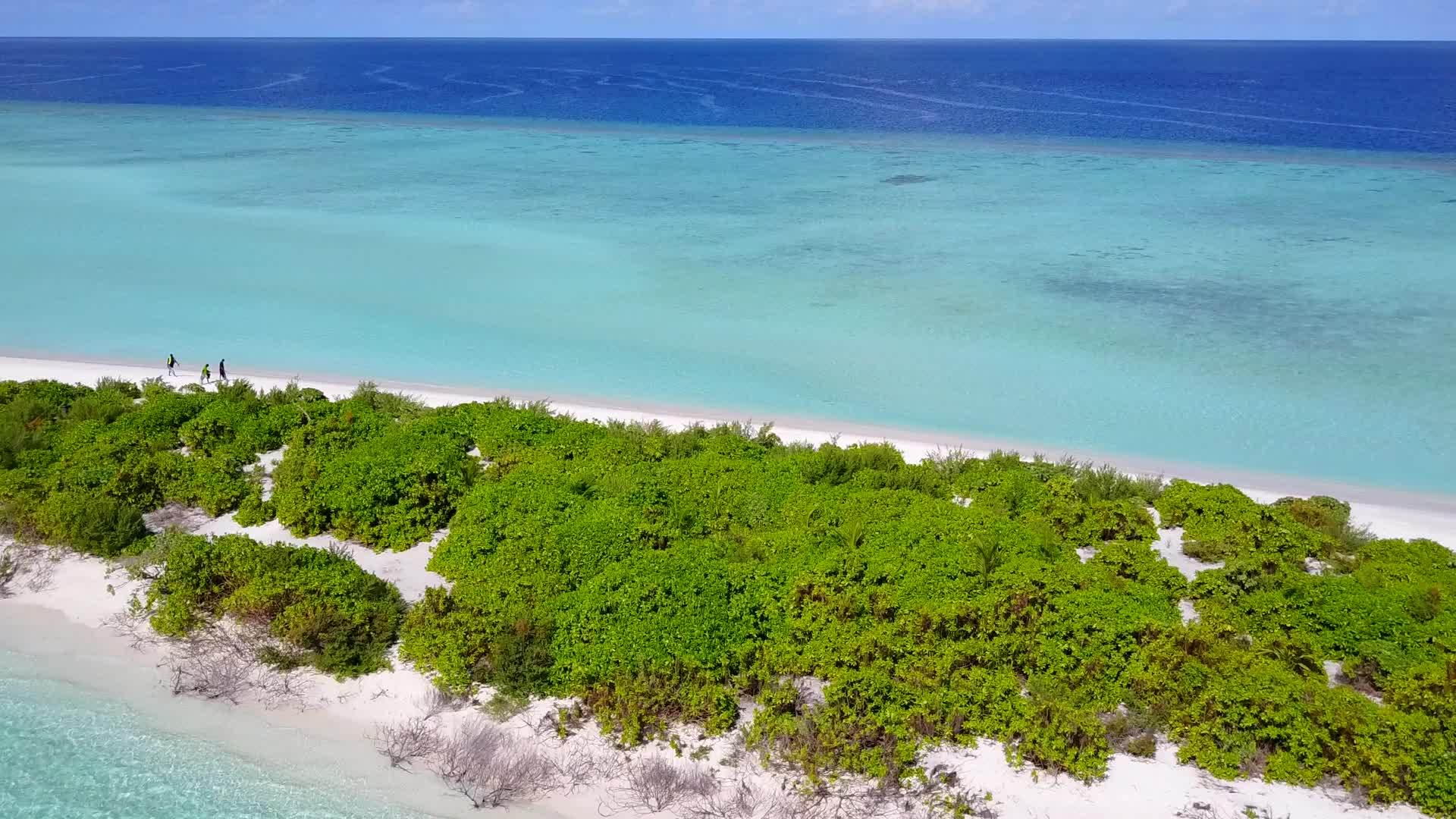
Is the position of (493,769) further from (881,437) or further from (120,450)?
(881,437)

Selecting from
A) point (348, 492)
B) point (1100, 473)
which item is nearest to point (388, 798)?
point (348, 492)

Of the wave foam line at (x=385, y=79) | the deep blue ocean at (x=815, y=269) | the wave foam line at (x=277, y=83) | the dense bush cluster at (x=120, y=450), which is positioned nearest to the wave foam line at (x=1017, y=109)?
the deep blue ocean at (x=815, y=269)

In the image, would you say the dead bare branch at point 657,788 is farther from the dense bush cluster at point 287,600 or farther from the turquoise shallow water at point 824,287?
the turquoise shallow water at point 824,287

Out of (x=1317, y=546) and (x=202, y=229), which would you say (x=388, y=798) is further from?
(x=202, y=229)

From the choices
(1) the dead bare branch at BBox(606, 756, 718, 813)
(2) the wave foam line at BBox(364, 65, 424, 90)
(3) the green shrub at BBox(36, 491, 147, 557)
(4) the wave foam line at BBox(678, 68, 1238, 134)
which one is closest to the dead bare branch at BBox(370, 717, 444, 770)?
(1) the dead bare branch at BBox(606, 756, 718, 813)

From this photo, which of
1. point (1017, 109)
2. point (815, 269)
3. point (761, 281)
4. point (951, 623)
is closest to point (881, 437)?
point (951, 623)

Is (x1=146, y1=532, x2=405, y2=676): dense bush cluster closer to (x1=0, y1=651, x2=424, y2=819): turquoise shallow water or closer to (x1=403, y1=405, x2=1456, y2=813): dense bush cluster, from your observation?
(x1=403, y1=405, x2=1456, y2=813): dense bush cluster
